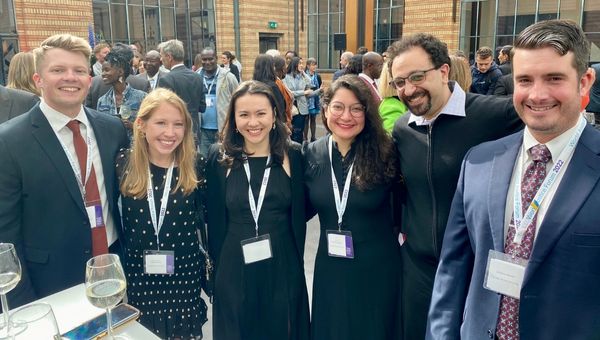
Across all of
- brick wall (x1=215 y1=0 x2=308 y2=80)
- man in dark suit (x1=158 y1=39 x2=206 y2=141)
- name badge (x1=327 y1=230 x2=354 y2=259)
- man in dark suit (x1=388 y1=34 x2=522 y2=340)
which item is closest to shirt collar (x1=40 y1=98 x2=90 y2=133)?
name badge (x1=327 y1=230 x2=354 y2=259)

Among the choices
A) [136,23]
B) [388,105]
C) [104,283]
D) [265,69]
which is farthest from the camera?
[136,23]

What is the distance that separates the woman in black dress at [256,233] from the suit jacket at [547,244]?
106 centimetres

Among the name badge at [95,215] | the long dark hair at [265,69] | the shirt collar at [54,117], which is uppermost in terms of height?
the long dark hair at [265,69]

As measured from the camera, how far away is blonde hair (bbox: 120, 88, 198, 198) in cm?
234

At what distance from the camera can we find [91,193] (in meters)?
2.28

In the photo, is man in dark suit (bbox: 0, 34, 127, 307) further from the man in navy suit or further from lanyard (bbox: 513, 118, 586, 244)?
lanyard (bbox: 513, 118, 586, 244)

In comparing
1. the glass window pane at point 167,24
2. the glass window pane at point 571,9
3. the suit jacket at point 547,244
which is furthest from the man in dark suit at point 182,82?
the glass window pane at point 571,9

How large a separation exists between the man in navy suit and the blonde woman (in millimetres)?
1409

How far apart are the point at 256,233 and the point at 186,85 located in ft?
12.7

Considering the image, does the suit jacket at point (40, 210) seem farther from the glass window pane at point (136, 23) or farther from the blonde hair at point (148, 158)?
the glass window pane at point (136, 23)

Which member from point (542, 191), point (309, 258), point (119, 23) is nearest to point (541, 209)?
point (542, 191)

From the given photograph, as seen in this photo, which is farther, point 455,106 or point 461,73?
point 461,73

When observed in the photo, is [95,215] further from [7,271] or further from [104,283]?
[104,283]

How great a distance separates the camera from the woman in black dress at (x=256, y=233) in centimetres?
244
